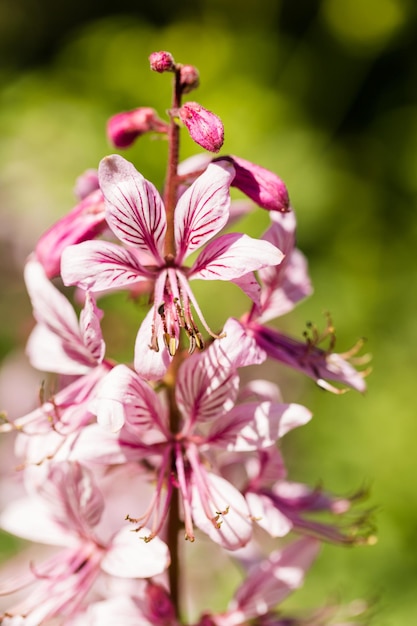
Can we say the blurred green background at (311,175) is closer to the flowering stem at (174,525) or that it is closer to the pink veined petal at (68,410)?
the flowering stem at (174,525)

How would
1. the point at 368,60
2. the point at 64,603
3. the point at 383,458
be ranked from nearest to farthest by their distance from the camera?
1. the point at 64,603
2. the point at 383,458
3. the point at 368,60

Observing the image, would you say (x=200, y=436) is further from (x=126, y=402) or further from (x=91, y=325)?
(x=91, y=325)

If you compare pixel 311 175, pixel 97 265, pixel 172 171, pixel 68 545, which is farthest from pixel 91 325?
pixel 311 175

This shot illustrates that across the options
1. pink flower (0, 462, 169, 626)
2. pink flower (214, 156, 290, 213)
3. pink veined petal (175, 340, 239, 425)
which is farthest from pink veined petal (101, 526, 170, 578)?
pink flower (214, 156, 290, 213)

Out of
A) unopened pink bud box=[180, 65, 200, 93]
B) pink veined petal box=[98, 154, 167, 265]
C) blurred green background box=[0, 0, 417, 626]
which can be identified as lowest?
blurred green background box=[0, 0, 417, 626]

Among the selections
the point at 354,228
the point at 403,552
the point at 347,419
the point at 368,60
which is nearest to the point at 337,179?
the point at 354,228

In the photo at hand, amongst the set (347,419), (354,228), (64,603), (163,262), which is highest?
(163,262)

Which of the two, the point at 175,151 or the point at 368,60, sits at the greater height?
the point at 175,151

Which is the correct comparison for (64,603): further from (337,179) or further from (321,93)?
(321,93)

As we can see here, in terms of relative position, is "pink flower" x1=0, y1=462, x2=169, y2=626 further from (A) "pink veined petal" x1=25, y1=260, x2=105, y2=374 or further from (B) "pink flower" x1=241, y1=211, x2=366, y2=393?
(B) "pink flower" x1=241, y1=211, x2=366, y2=393
